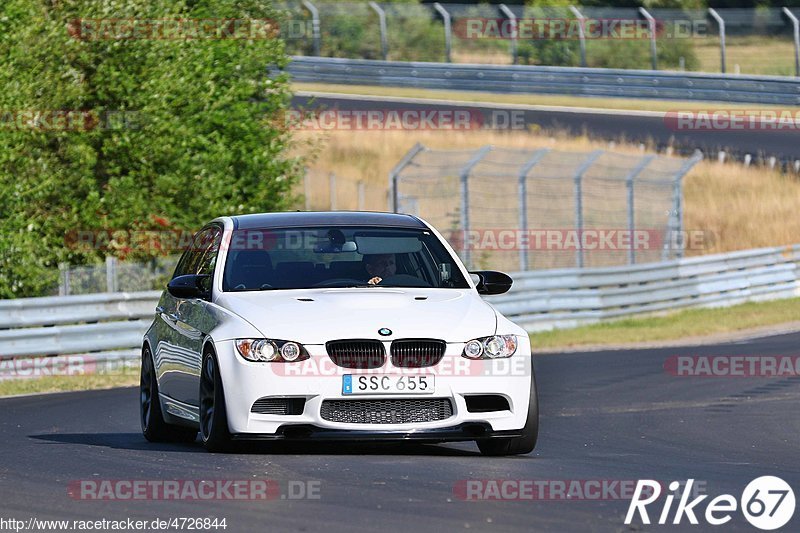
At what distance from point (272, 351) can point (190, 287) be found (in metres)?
1.24

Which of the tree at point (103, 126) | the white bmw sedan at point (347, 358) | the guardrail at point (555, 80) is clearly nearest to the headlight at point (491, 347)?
the white bmw sedan at point (347, 358)

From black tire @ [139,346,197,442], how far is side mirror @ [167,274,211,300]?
1.07 meters

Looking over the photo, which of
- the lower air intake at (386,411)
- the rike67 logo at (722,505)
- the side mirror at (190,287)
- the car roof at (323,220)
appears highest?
the car roof at (323,220)

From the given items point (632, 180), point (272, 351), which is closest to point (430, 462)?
point (272, 351)

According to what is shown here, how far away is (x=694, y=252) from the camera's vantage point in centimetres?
3478

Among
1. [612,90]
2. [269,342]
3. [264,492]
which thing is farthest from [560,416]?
[612,90]

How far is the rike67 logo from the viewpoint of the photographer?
23.9ft

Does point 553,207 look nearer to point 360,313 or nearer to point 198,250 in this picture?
point 198,250

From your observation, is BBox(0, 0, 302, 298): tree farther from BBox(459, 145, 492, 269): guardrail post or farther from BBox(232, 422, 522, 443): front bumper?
BBox(232, 422, 522, 443): front bumper

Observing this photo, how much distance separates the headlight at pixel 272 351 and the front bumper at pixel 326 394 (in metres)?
0.03

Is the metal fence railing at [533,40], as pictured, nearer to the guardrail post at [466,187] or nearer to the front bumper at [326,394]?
the guardrail post at [466,187]

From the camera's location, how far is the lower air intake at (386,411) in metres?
9.23

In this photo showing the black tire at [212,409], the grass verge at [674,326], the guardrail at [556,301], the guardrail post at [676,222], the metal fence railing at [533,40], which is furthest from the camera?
the metal fence railing at [533,40]

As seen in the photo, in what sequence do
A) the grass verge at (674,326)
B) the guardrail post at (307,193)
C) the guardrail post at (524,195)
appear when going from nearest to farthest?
the grass verge at (674,326)
the guardrail post at (524,195)
the guardrail post at (307,193)
